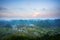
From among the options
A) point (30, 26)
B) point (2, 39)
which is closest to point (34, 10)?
point (30, 26)

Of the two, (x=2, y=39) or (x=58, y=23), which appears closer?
(x=2, y=39)

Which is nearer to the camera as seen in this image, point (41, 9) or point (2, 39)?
point (2, 39)

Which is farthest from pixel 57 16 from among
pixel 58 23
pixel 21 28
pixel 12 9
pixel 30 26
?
pixel 12 9

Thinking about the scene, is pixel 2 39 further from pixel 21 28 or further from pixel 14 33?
pixel 21 28

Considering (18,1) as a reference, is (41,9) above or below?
below

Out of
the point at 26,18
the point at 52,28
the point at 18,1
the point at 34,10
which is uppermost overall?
the point at 18,1

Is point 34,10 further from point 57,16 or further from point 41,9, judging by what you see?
point 57,16

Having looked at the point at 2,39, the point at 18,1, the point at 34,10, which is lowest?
the point at 2,39

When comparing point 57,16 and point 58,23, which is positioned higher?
point 57,16
